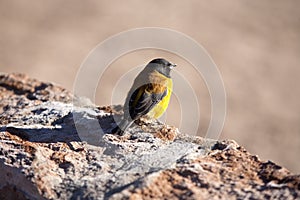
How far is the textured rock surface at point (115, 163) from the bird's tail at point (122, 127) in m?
0.07

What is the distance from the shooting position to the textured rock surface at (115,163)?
339 cm

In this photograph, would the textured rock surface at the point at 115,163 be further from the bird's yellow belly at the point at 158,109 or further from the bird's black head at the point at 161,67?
the bird's black head at the point at 161,67

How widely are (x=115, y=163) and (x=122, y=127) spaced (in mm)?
790

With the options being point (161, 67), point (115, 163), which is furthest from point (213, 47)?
point (115, 163)

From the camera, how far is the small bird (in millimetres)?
5543

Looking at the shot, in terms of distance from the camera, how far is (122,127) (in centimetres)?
466

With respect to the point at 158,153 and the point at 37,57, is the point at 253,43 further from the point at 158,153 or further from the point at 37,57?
the point at 158,153

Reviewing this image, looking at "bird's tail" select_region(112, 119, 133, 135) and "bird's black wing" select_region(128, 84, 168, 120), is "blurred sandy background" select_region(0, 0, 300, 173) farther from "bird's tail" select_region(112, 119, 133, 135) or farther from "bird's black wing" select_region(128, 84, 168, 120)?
"bird's tail" select_region(112, 119, 133, 135)

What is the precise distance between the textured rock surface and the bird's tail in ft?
0.23

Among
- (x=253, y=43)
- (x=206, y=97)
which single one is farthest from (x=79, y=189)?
(x=253, y=43)

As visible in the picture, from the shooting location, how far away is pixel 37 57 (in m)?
12.3

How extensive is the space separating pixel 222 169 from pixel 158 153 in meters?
0.54

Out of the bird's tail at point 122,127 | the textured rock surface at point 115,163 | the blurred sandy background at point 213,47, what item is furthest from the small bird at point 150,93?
the blurred sandy background at point 213,47

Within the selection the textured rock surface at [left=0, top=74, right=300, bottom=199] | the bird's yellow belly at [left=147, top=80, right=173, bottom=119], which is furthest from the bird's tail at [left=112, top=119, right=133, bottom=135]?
the bird's yellow belly at [left=147, top=80, right=173, bottom=119]
